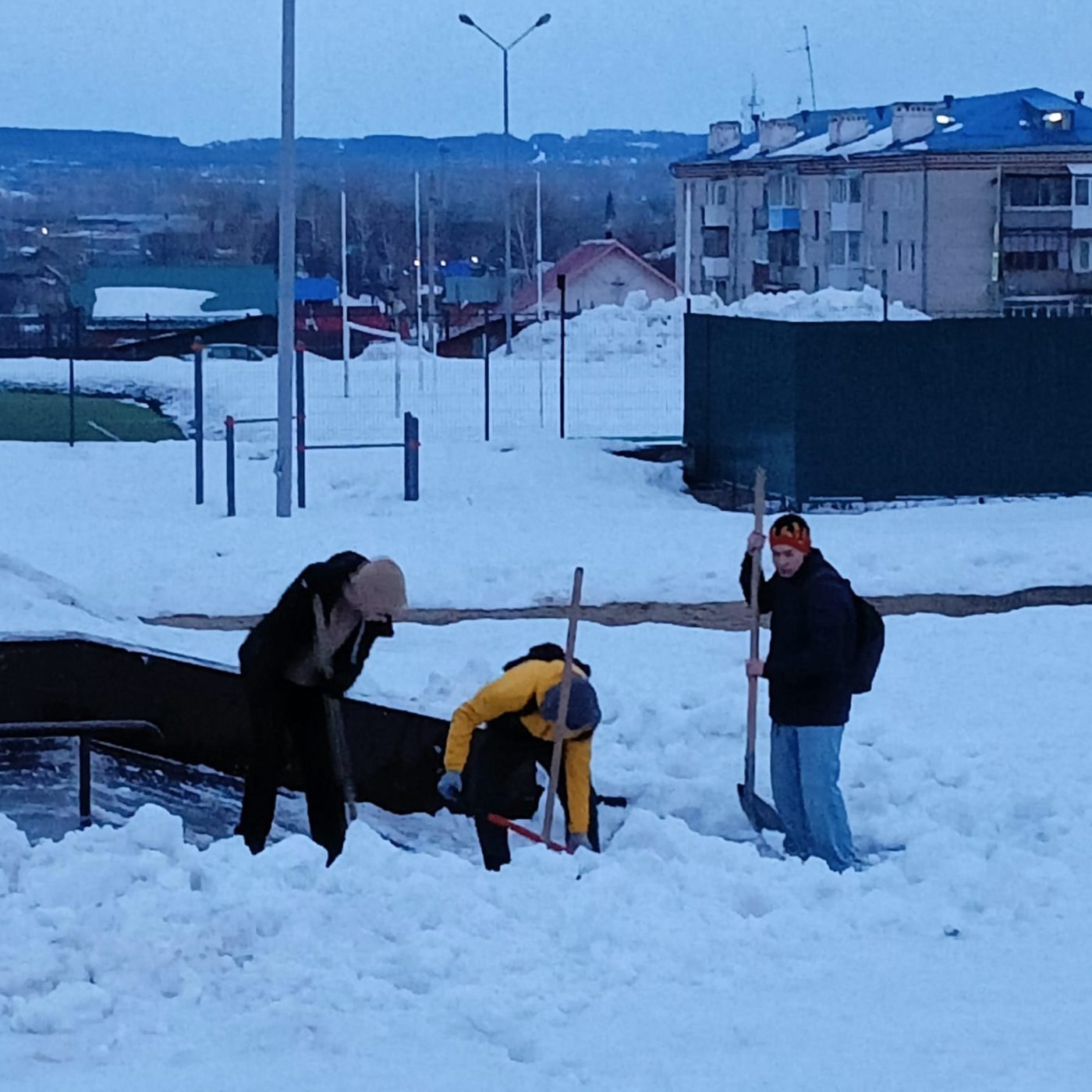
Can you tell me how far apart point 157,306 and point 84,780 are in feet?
173

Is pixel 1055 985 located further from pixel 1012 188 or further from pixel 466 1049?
pixel 1012 188

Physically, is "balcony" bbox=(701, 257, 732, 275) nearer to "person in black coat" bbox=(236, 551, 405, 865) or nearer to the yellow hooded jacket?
the yellow hooded jacket

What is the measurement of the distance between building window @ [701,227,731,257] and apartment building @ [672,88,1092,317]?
5.00 m

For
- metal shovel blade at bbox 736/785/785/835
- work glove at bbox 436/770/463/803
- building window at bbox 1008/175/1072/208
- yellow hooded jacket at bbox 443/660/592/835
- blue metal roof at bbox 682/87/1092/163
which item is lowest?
metal shovel blade at bbox 736/785/785/835

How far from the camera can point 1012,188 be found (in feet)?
176

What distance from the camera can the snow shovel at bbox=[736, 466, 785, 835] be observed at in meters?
8.09

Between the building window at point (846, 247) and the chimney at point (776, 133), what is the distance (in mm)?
5053

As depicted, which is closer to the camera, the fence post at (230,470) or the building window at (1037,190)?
the fence post at (230,470)

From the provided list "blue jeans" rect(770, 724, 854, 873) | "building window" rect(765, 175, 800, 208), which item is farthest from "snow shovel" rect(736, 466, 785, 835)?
"building window" rect(765, 175, 800, 208)

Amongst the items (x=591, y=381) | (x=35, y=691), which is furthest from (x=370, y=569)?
(x=591, y=381)

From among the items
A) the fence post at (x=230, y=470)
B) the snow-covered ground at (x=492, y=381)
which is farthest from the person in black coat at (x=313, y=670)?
the snow-covered ground at (x=492, y=381)

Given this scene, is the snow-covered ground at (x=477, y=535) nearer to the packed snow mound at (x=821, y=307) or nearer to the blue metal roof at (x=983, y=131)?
the packed snow mound at (x=821, y=307)

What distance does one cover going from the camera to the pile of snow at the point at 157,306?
58.3 meters

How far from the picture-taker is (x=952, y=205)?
5312cm
